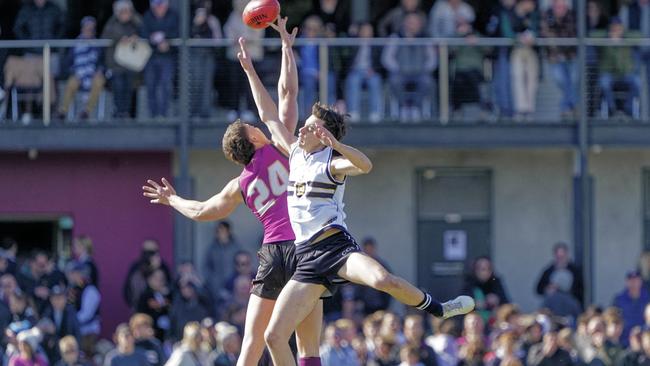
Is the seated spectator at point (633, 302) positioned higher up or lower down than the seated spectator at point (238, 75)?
lower down

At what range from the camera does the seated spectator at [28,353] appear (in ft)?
50.7

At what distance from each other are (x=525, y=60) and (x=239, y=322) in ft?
18.3

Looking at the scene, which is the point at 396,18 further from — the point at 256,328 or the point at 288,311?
the point at 288,311

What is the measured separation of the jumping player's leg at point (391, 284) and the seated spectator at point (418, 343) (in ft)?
18.3

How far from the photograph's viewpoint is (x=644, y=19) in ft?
71.6

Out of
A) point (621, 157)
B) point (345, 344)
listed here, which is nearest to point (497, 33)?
point (621, 157)

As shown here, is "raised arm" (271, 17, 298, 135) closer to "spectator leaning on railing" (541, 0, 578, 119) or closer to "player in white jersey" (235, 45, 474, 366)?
"player in white jersey" (235, 45, 474, 366)

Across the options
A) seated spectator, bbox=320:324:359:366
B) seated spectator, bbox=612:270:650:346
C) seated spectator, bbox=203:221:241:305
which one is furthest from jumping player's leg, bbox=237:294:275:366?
seated spectator, bbox=203:221:241:305

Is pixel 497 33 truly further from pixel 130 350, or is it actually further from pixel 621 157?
pixel 130 350

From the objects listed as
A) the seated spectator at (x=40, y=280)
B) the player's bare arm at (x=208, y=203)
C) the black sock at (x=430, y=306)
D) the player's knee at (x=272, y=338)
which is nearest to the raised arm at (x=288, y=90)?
the player's bare arm at (x=208, y=203)

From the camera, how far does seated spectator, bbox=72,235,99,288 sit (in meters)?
19.5

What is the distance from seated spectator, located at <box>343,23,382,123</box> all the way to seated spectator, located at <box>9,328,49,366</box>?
6369mm

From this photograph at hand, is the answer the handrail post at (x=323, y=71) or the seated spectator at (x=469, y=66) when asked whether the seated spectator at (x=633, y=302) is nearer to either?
the seated spectator at (x=469, y=66)

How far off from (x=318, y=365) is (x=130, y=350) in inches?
220
